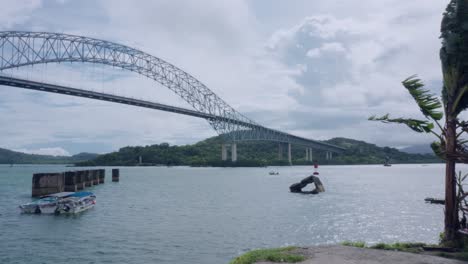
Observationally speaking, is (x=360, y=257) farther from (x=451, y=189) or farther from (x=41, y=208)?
(x=41, y=208)

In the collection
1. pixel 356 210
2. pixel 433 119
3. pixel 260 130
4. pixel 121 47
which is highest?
pixel 121 47

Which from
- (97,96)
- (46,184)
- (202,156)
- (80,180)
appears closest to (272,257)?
(46,184)

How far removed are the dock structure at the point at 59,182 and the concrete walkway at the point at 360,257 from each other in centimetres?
3254

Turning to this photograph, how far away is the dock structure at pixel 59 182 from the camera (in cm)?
3681

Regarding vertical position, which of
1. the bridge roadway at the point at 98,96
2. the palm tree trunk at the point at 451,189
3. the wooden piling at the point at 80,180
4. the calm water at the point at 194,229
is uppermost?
the bridge roadway at the point at 98,96

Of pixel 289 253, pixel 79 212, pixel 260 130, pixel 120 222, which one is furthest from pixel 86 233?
pixel 260 130

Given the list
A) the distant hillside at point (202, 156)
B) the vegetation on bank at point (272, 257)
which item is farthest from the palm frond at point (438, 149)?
the distant hillside at point (202, 156)

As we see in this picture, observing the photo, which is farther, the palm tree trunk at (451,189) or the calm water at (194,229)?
the calm water at (194,229)

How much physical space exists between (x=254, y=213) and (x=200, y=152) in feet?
423

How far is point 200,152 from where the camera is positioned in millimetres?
154625

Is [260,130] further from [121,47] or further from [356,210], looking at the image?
[356,210]

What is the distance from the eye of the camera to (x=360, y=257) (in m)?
9.49

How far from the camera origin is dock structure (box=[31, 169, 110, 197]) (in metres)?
36.8

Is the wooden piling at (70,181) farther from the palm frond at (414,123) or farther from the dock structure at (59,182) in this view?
the palm frond at (414,123)
